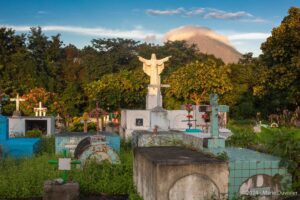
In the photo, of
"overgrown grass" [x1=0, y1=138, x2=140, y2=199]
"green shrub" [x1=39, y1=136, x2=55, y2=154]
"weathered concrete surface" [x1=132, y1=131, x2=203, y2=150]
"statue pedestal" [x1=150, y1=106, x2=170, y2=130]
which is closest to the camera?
"overgrown grass" [x1=0, y1=138, x2=140, y2=199]

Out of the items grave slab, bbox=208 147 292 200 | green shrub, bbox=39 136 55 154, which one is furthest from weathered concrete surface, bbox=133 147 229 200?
green shrub, bbox=39 136 55 154

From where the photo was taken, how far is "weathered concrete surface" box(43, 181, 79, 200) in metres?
7.99

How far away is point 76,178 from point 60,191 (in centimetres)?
130

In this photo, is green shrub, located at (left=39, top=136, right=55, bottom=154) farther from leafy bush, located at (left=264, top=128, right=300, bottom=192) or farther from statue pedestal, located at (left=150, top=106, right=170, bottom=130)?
leafy bush, located at (left=264, top=128, right=300, bottom=192)

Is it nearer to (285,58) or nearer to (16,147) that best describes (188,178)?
(16,147)

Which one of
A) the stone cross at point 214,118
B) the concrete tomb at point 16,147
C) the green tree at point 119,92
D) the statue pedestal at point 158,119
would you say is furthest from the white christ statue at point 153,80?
the stone cross at point 214,118

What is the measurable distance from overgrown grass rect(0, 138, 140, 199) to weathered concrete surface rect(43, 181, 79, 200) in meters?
0.83

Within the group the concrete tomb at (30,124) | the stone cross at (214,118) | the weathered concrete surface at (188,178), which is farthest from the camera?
the concrete tomb at (30,124)

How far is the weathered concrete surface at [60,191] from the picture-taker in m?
7.99

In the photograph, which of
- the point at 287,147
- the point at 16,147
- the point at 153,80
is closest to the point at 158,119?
the point at 16,147

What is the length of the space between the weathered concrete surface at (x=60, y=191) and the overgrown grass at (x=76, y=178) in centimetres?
83

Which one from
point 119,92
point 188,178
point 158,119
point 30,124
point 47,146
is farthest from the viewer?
point 119,92

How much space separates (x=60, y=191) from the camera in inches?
318

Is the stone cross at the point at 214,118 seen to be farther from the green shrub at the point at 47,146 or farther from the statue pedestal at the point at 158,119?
the statue pedestal at the point at 158,119
